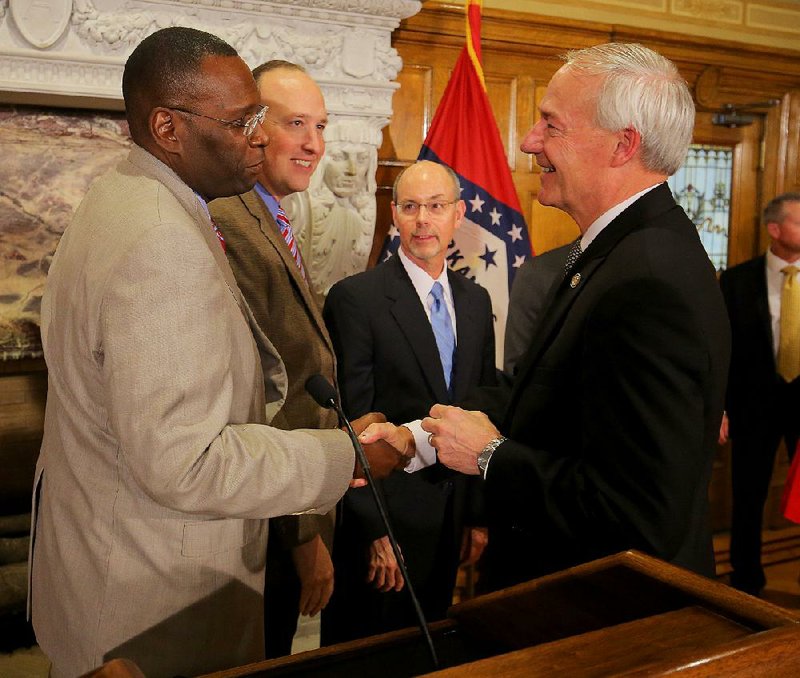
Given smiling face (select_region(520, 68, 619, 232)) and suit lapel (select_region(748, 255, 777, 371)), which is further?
suit lapel (select_region(748, 255, 777, 371))

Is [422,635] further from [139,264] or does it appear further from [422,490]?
[422,490]

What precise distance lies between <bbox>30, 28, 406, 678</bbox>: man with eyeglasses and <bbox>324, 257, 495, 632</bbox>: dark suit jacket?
102 centimetres

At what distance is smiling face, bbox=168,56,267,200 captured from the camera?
4.31 ft

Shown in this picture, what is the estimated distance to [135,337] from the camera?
3.73 ft

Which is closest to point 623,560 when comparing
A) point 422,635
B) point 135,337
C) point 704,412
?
point 422,635

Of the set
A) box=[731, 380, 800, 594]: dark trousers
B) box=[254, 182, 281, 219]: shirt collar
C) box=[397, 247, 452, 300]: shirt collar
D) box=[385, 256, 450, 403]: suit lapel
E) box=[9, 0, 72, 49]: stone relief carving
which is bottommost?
box=[731, 380, 800, 594]: dark trousers

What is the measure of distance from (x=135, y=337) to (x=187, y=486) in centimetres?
21

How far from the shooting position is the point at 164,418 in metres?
1.15

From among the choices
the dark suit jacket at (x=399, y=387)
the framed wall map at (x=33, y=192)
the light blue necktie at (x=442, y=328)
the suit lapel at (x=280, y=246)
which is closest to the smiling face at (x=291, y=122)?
the suit lapel at (x=280, y=246)

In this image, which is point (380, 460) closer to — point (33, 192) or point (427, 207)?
point (427, 207)

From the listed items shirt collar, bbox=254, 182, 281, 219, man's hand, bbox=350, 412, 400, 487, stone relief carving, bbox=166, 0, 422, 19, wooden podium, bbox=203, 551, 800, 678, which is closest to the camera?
wooden podium, bbox=203, 551, 800, 678

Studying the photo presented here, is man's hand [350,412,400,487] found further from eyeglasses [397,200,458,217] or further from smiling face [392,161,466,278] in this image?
A: eyeglasses [397,200,458,217]

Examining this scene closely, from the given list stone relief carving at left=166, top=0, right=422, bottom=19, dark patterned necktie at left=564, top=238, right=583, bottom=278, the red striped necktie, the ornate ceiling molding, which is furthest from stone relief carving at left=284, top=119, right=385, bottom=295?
dark patterned necktie at left=564, top=238, right=583, bottom=278

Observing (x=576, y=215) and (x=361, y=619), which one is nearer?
(x=576, y=215)
